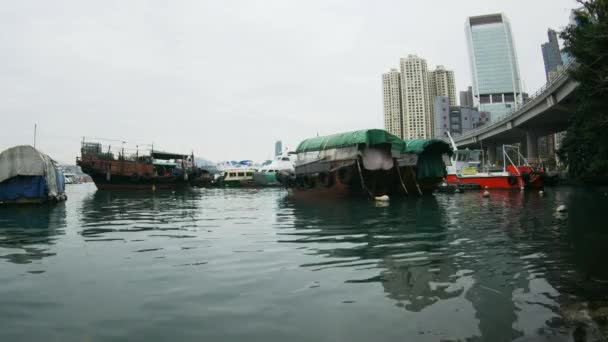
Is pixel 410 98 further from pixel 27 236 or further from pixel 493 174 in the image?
pixel 27 236

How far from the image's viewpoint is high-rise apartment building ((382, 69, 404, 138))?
12912cm

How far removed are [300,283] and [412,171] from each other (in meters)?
21.4

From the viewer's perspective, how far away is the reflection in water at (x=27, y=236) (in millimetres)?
7227

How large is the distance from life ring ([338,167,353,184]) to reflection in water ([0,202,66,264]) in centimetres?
1355

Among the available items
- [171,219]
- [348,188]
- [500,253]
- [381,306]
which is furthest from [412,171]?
[381,306]

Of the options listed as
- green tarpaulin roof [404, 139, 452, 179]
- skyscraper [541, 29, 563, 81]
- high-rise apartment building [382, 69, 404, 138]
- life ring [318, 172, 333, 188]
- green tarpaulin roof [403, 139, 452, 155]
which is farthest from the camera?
skyscraper [541, 29, 563, 81]

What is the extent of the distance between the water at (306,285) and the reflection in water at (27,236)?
0.08 m

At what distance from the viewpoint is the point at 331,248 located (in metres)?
7.52

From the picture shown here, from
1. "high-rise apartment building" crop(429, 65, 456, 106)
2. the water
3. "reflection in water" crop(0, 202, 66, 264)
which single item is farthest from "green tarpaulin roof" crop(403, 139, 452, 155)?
"high-rise apartment building" crop(429, 65, 456, 106)

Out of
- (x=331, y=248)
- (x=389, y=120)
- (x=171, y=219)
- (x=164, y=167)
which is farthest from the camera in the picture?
(x=389, y=120)

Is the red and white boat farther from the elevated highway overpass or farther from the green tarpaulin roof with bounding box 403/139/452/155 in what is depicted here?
the green tarpaulin roof with bounding box 403/139/452/155

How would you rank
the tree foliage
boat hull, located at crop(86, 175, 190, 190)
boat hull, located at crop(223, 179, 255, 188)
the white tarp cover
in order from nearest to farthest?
the tree foliage → the white tarp cover → boat hull, located at crop(86, 175, 190, 190) → boat hull, located at crop(223, 179, 255, 188)

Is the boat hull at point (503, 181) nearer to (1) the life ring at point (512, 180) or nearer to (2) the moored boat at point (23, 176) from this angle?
(1) the life ring at point (512, 180)

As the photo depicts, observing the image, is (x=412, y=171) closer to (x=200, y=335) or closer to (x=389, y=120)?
(x=200, y=335)
